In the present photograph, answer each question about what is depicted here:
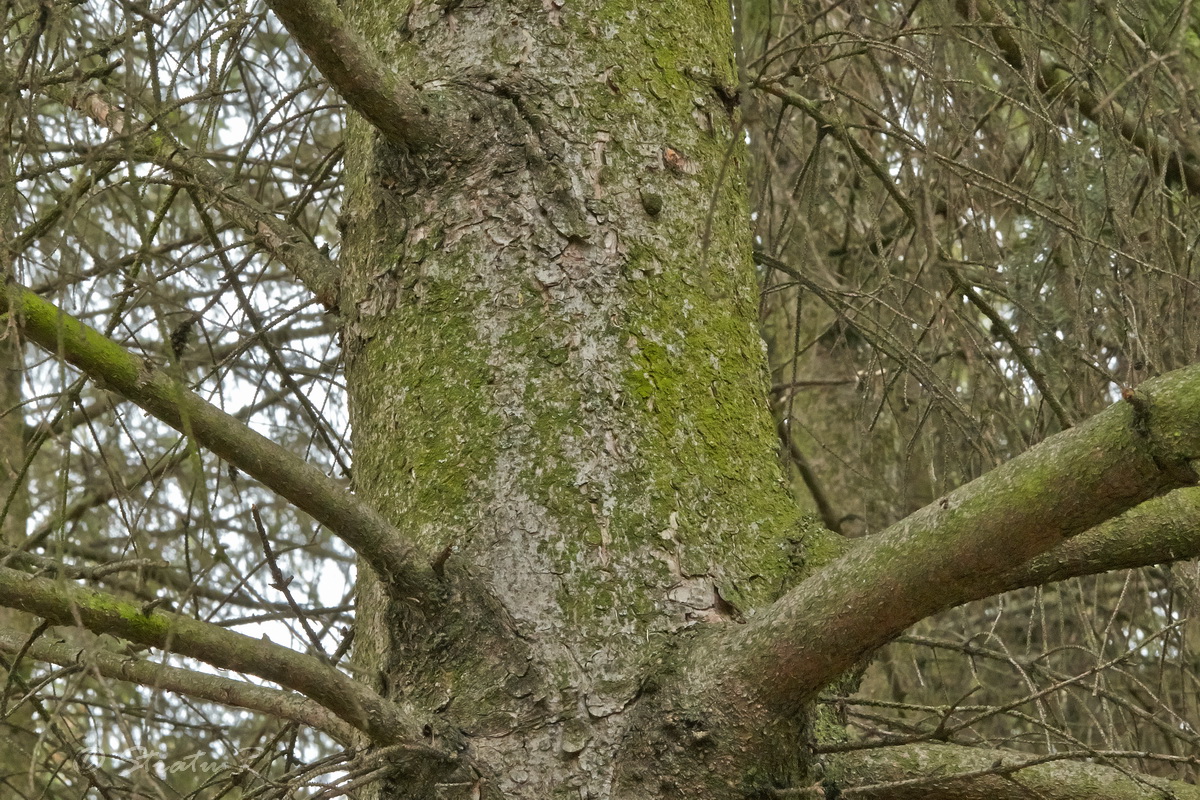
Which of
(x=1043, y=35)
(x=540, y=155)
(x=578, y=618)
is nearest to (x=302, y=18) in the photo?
(x=540, y=155)

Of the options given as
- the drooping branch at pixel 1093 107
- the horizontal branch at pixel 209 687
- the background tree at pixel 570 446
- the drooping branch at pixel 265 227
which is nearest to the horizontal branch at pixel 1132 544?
the background tree at pixel 570 446

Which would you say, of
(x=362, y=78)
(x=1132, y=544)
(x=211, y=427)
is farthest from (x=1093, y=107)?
(x=211, y=427)

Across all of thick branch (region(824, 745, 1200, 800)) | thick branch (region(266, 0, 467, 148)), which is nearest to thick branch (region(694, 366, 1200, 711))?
thick branch (region(824, 745, 1200, 800))

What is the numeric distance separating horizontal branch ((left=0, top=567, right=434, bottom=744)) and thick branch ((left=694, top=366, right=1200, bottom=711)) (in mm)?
382

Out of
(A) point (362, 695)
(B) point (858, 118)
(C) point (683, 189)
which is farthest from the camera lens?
(B) point (858, 118)

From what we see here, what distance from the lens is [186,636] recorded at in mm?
1059

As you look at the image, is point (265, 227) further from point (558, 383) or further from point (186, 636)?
point (186, 636)

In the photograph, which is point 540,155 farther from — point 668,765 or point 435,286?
point 668,765

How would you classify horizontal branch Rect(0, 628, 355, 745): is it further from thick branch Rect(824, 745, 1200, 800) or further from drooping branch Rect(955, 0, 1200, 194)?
drooping branch Rect(955, 0, 1200, 194)

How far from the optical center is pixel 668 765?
1.18 meters

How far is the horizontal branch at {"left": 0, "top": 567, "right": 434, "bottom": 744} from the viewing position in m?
1.06

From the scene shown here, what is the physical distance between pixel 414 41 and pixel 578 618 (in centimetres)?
83

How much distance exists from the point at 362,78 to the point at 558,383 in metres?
0.41

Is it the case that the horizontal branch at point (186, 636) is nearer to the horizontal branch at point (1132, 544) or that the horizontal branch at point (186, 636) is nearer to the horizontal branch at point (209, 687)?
the horizontal branch at point (209, 687)
